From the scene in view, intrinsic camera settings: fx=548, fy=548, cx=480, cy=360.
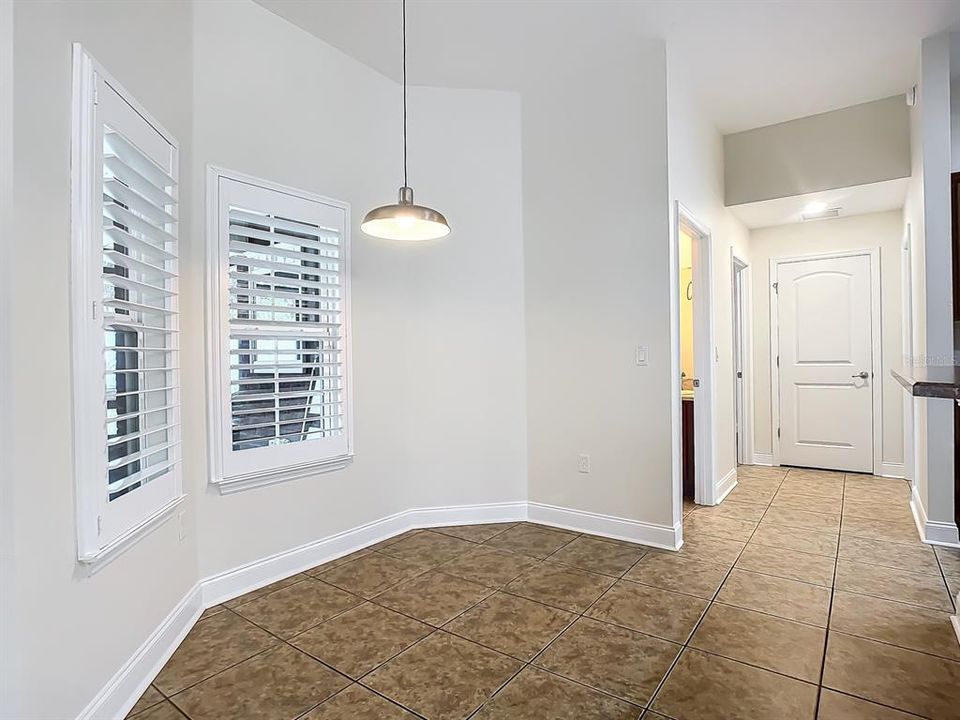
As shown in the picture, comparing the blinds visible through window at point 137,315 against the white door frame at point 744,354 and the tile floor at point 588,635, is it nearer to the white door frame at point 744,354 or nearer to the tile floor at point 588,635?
the tile floor at point 588,635

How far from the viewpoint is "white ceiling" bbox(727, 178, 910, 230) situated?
448 centimetres

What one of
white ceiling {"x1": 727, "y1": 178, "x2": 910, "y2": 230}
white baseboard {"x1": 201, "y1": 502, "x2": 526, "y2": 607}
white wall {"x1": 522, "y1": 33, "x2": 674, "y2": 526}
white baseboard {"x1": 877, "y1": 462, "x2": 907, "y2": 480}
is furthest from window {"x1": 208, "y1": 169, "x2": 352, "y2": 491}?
white baseboard {"x1": 877, "y1": 462, "x2": 907, "y2": 480}

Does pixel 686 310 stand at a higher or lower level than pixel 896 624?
higher

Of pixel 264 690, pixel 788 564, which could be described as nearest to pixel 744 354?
pixel 788 564

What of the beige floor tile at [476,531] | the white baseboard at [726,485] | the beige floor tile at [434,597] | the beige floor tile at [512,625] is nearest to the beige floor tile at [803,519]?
the white baseboard at [726,485]

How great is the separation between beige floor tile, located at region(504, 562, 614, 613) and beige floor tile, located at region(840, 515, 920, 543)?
6.40ft

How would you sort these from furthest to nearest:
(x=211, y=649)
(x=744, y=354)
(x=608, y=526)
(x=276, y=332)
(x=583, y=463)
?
(x=744, y=354) → (x=583, y=463) → (x=608, y=526) → (x=276, y=332) → (x=211, y=649)

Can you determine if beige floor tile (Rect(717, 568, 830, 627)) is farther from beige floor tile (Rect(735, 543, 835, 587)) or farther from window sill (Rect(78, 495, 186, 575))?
window sill (Rect(78, 495, 186, 575))

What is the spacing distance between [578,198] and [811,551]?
2.67m

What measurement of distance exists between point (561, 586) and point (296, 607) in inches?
52.7

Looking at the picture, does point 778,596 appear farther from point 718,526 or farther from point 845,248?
point 845,248

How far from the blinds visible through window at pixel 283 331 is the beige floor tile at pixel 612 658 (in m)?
1.75

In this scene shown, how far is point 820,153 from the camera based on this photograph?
4.50m

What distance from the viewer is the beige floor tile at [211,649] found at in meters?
2.10
